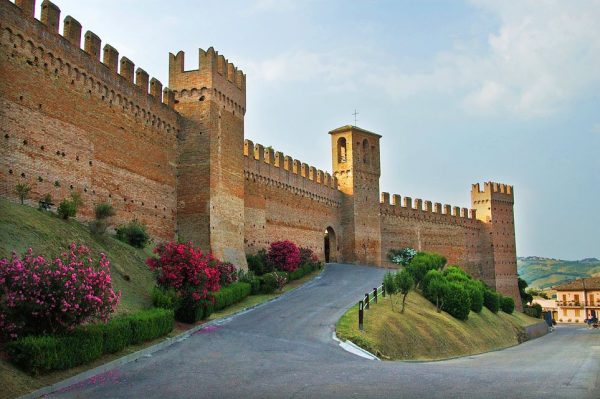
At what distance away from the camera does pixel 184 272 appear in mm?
18266

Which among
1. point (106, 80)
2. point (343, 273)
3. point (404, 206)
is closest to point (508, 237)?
point (404, 206)

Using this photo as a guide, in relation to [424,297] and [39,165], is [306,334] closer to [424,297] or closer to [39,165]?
[39,165]

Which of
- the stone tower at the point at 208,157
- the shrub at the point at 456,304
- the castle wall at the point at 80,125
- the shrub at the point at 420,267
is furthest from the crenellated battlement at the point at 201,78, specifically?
the shrub at the point at 456,304

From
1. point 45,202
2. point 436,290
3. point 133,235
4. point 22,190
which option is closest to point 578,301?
point 436,290

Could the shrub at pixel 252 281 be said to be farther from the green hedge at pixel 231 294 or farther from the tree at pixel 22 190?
the tree at pixel 22 190

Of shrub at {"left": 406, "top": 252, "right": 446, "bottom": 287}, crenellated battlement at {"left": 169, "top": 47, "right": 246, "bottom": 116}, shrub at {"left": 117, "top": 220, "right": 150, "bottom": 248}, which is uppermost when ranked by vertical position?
crenellated battlement at {"left": 169, "top": 47, "right": 246, "bottom": 116}

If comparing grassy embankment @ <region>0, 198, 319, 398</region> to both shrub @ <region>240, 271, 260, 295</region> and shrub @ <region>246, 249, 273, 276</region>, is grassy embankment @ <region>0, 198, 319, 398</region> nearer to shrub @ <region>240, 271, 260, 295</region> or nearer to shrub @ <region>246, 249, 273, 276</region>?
shrub @ <region>240, 271, 260, 295</region>

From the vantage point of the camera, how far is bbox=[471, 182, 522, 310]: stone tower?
178 ft

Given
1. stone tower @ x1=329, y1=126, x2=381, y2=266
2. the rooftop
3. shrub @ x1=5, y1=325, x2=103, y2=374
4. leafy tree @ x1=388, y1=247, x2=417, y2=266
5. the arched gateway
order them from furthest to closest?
the rooftop < leafy tree @ x1=388, y1=247, x2=417, y2=266 < stone tower @ x1=329, y1=126, x2=381, y2=266 < the arched gateway < shrub @ x1=5, y1=325, x2=103, y2=374

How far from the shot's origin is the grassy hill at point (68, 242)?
15.2m

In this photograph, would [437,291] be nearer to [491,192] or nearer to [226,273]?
[226,273]

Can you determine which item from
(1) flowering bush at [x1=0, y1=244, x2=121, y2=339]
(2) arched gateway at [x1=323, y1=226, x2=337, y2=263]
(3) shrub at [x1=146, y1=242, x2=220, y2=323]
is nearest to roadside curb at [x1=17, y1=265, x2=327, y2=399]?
(3) shrub at [x1=146, y1=242, x2=220, y2=323]

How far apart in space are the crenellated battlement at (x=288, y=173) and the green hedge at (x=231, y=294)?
8.54 m

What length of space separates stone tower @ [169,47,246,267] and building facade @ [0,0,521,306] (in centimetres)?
4
